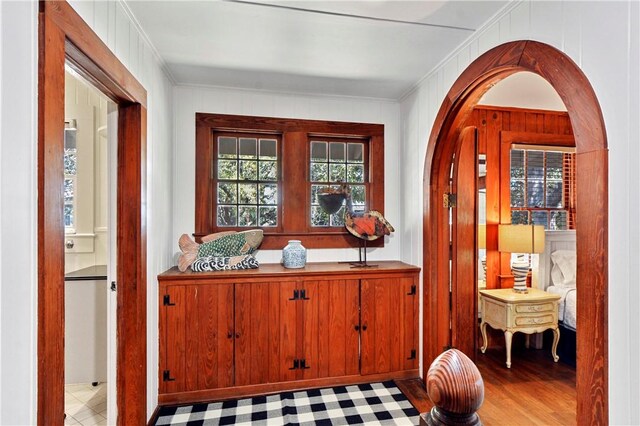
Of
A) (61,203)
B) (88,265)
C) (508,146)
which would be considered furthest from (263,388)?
(508,146)

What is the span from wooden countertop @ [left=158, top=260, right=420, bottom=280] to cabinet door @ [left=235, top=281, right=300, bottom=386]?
0.09 meters

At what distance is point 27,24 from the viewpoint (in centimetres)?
112

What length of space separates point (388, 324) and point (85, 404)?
96.0 inches

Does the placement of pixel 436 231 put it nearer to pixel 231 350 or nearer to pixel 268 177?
pixel 268 177

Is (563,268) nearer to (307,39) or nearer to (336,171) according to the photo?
(336,171)

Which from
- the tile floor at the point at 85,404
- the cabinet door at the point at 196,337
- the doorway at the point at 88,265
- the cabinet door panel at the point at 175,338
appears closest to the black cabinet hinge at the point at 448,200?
the cabinet door at the point at 196,337

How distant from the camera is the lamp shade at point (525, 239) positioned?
324 centimetres

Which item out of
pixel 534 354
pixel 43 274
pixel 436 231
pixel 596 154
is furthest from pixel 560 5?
pixel 534 354

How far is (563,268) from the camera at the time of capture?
11.9ft

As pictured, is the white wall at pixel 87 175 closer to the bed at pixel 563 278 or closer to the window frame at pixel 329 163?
the window frame at pixel 329 163

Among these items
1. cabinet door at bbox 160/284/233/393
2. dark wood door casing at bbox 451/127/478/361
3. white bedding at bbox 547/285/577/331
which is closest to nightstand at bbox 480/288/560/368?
white bedding at bbox 547/285/577/331

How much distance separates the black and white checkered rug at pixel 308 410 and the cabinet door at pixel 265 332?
0.59ft

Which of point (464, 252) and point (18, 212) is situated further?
point (464, 252)

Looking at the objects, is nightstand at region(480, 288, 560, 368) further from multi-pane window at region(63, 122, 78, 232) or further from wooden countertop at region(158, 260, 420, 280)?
multi-pane window at region(63, 122, 78, 232)
